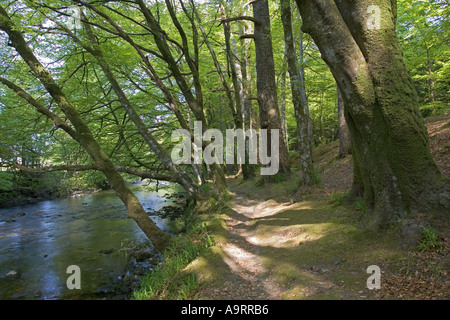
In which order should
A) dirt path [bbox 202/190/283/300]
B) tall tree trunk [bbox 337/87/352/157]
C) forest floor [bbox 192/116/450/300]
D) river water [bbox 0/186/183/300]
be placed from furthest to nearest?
tall tree trunk [bbox 337/87/352/157] < river water [bbox 0/186/183/300] < dirt path [bbox 202/190/283/300] < forest floor [bbox 192/116/450/300]

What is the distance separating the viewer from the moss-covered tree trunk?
12.1ft

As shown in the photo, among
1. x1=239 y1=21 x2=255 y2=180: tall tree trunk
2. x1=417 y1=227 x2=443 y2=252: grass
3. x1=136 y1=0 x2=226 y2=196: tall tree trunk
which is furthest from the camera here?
x1=239 y1=21 x2=255 y2=180: tall tree trunk

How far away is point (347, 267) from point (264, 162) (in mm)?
7936

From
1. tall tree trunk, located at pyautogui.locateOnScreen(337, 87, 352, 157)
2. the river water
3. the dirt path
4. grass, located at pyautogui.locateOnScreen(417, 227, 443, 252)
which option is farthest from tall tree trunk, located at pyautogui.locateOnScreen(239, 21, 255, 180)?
grass, located at pyautogui.locateOnScreen(417, 227, 443, 252)

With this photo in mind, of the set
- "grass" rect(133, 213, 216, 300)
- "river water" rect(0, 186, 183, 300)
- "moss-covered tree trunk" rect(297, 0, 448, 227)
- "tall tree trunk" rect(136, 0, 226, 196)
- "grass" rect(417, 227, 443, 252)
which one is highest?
"tall tree trunk" rect(136, 0, 226, 196)

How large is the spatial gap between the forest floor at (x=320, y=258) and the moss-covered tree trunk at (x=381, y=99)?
1.37 feet

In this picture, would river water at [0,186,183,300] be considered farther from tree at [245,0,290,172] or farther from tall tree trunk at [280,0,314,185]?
tall tree trunk at [280,0,314,185]

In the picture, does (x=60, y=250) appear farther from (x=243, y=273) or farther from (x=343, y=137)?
(x=343, y=137)

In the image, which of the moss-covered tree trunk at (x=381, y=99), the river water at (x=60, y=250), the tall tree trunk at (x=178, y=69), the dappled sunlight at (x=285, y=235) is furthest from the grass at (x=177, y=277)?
the tall tree trunk at (x=178, y=69)

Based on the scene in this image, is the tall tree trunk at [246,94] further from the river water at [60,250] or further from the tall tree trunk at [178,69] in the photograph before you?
the river water at [60,250]

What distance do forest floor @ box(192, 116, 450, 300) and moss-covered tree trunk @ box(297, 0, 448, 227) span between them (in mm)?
417

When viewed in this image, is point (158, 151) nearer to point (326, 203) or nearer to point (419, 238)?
point (326, 203)

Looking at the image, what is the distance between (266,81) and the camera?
435 inches

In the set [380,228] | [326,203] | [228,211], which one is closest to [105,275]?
[228,211]
